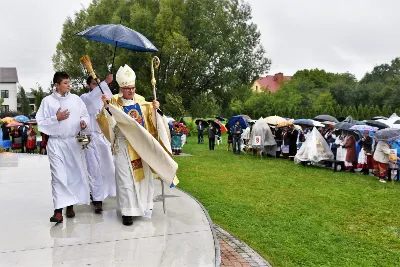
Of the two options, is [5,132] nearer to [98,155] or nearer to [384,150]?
[98,155]

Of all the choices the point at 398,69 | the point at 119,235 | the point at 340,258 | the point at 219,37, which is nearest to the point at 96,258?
the point at 119,235

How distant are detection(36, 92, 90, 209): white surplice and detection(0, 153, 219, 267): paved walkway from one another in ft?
1.24

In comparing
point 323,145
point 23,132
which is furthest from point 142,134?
point 23,132

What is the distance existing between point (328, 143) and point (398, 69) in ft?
180

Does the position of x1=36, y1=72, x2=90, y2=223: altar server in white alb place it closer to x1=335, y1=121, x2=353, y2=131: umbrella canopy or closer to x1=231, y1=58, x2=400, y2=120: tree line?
x1=335, y1=121, x2=353, y2=131: umbrella canopy

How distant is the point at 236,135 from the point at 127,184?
13898mm

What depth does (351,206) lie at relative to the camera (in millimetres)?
8867

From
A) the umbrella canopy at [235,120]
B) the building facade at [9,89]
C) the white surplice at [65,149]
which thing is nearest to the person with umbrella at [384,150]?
the umbrella canopy at [235,120]

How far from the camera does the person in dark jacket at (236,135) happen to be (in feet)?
62.4

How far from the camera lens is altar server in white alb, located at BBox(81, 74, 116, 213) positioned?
639cm

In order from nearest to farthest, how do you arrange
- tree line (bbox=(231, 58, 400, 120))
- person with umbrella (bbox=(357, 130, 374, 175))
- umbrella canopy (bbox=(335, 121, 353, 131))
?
person with umbrella (bbox=(357, 130, 374, 175)), umbrella canopy (bbox=(335, 121, 353, 131)), tree line (bbox=(231, 58, 400, 120))

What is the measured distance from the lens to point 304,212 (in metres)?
8.09

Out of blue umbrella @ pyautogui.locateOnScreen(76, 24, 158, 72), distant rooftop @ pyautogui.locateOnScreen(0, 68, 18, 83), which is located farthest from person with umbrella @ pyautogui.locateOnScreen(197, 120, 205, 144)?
distant rooftop @ pyautogui.locateOnScreen(0, 68, 18, 83)

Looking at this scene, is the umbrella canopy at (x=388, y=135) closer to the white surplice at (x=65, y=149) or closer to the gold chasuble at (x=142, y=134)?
the gold chasuble at (x=142, y=134)
